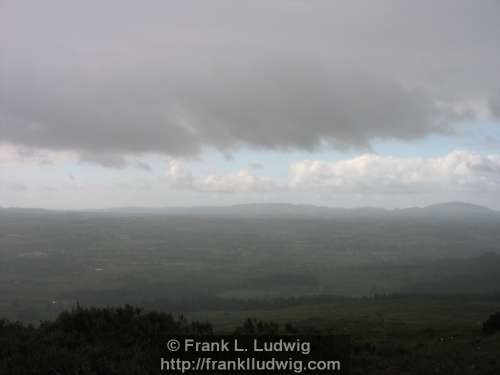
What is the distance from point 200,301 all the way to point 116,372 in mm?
189270

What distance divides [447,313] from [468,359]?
103 metres

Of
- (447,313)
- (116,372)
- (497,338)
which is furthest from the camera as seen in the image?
(447,313)

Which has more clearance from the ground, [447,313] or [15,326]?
[15,326]

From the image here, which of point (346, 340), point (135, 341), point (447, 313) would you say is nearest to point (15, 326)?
point (135, 341)

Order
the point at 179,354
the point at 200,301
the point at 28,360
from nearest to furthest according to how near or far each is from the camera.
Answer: the point at 28,360, the point at 179,354, the point at 200,301

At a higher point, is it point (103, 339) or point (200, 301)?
point (103, 339)

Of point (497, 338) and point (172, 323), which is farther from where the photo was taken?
point (497, 338)

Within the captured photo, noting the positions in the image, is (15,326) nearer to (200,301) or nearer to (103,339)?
(103,339)

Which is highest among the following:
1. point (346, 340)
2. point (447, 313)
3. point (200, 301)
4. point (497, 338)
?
point (346, 340)

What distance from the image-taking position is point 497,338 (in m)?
31.6

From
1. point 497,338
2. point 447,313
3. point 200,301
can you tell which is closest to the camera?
point 497,338

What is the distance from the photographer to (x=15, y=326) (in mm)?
21312

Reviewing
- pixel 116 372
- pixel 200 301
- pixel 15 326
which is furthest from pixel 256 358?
pixel 200 301

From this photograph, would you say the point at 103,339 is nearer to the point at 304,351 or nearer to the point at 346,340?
the point at 304,351
